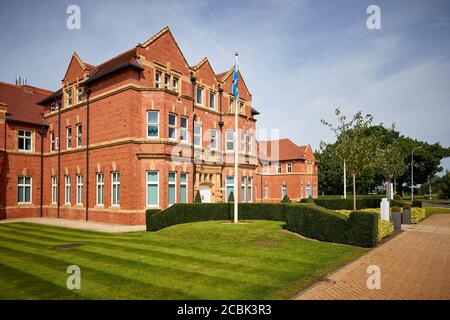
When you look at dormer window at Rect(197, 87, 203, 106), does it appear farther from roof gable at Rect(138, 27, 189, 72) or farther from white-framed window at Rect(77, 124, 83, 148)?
white-framed window at Rect(77, 124, 83, 148)

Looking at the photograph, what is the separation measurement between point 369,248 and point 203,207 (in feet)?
38.1

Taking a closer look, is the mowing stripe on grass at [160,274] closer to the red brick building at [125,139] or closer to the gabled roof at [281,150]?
the red brick building at [125,139]

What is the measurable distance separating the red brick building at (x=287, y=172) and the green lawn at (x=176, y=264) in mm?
37443

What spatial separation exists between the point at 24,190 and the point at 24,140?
5.16 meters

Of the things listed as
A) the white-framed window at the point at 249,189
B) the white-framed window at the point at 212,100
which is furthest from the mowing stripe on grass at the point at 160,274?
the white-framed window at the point at 249,189

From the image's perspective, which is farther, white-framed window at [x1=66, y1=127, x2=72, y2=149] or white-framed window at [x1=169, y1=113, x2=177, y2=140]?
white-framed window at [x1=66, y1=127, x2=72, y2=149]

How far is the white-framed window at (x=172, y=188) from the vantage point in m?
24.4

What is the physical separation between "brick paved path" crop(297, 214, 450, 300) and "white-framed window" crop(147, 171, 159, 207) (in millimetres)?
15499

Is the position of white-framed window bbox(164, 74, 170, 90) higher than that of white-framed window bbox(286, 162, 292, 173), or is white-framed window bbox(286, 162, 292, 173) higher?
white-framed window bbox(164, 74, 170, 90)

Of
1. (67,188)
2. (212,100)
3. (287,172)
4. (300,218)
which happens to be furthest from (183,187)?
(287,172)

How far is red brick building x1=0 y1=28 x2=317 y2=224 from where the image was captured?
23.7 m

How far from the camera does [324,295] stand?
7832 millimetres

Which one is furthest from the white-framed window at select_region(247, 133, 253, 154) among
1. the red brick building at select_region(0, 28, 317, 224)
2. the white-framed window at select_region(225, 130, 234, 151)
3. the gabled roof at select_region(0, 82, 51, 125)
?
A: the gabled roof at select_region(0, 82, 51, 125)
